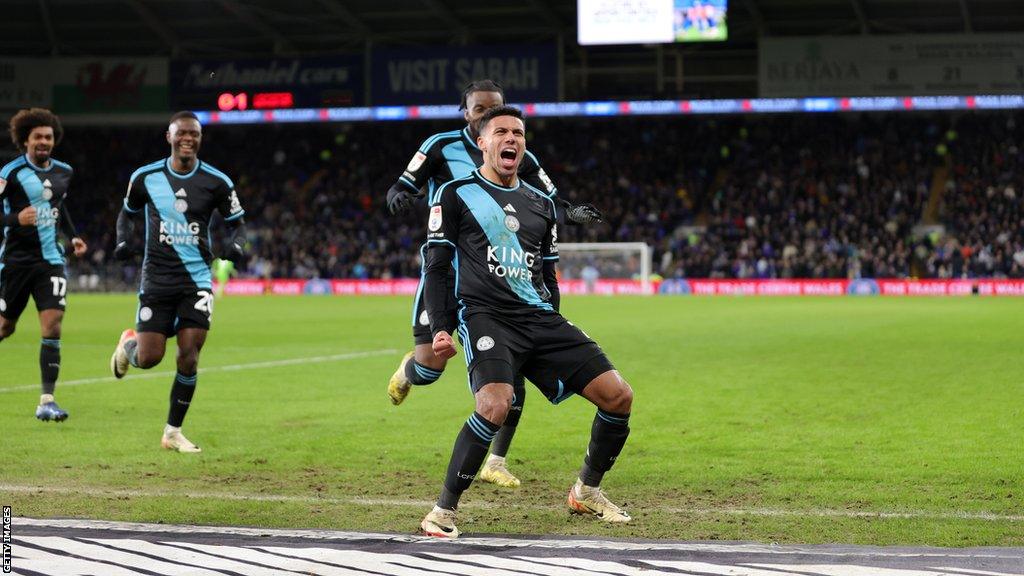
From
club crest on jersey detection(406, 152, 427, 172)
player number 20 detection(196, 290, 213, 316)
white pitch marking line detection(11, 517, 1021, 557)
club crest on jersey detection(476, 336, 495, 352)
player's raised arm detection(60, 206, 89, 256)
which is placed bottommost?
white pitch marking line detection(11, 517, 1021, 557)

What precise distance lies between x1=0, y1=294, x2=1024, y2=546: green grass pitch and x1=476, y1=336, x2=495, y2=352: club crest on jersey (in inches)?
35.8

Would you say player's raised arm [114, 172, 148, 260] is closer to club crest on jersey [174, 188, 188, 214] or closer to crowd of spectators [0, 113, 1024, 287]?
club crest on jersey [174, 188, 188, 214]

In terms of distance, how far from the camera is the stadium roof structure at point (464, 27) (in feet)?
139

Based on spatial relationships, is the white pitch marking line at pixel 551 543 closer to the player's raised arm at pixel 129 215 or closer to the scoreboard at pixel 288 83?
the player's raised arm at pixel 129 215

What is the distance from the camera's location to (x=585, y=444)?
938 cm

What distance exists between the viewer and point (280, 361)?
669 inches

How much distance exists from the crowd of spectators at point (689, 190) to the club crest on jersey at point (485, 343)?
35940mm

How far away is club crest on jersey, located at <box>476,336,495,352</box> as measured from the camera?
20.6 feet

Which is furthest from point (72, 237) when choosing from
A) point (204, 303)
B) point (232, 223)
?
point (204, 303)

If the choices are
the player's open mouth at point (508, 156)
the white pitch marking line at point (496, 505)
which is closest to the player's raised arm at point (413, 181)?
the player's open mouth at point (508, 156)

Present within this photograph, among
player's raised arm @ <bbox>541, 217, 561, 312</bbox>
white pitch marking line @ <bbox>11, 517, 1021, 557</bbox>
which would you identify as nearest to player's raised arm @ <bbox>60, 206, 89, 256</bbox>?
white pitch marking line @ <bbox>11, 517, 1021, 557</bbox>

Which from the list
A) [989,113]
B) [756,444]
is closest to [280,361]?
[756,444]

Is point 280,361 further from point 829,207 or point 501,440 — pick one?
point 829,207

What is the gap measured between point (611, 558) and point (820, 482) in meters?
2.51
